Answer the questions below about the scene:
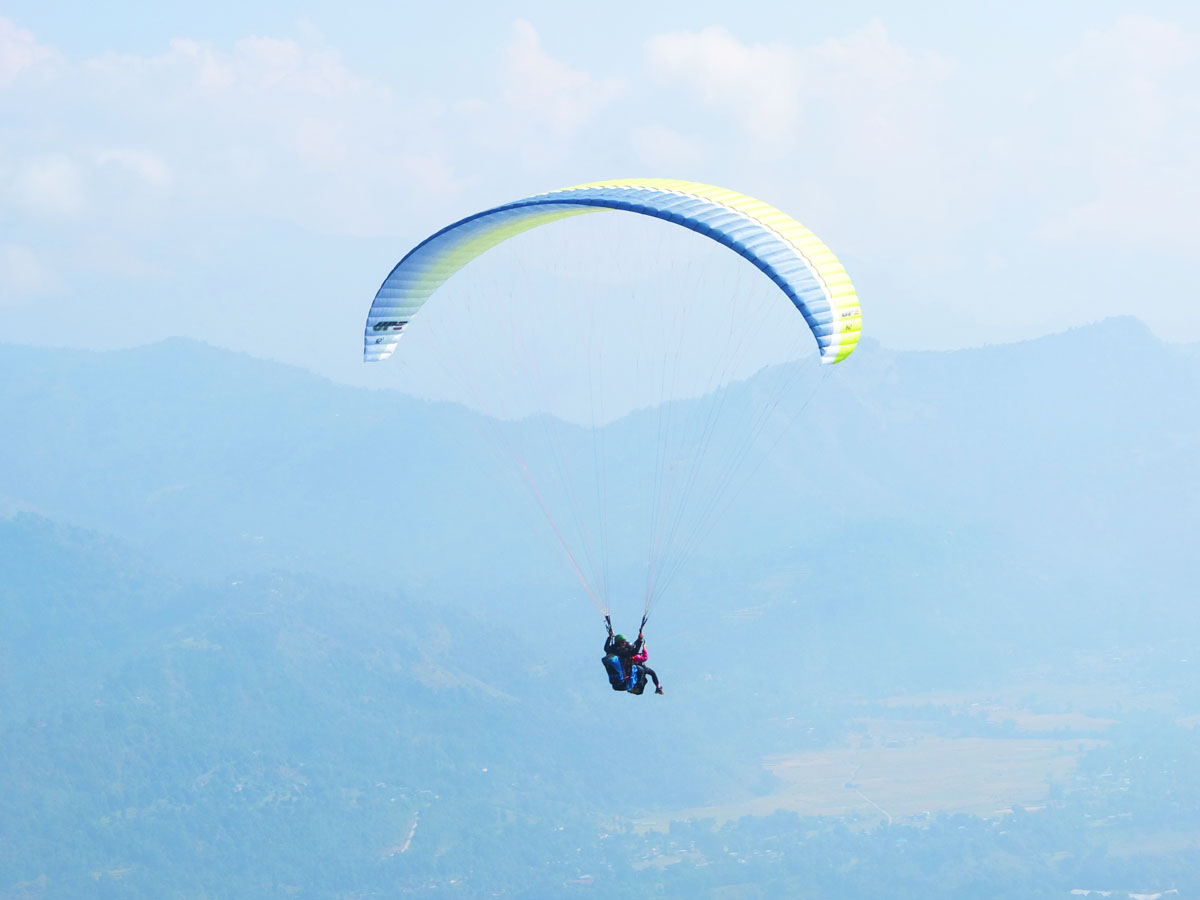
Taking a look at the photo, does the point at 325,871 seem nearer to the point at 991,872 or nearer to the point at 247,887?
the point at 247,887

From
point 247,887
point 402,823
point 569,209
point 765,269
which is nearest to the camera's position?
point 765,269

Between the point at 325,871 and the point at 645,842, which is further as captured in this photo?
the point at 645,842

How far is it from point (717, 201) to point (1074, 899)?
172818 mm

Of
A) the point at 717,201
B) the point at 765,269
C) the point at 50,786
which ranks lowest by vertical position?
the point at 765,269

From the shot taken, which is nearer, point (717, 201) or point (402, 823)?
point (717, 201)

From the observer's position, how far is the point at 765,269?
96.6ft

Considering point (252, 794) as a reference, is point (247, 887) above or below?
below

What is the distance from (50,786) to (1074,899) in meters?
121

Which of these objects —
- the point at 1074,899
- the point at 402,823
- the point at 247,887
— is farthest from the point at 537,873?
the point at 1074,899

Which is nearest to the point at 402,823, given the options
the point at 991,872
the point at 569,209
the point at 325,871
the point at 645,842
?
the point at 325,871

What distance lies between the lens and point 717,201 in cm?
3106

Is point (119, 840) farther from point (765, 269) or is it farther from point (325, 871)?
point (765, 269)

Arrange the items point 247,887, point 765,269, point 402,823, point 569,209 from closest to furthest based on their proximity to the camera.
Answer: point 765,269 → point 569,209 → point 247,887 → point 402,823

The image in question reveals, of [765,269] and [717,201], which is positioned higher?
[717,201]
